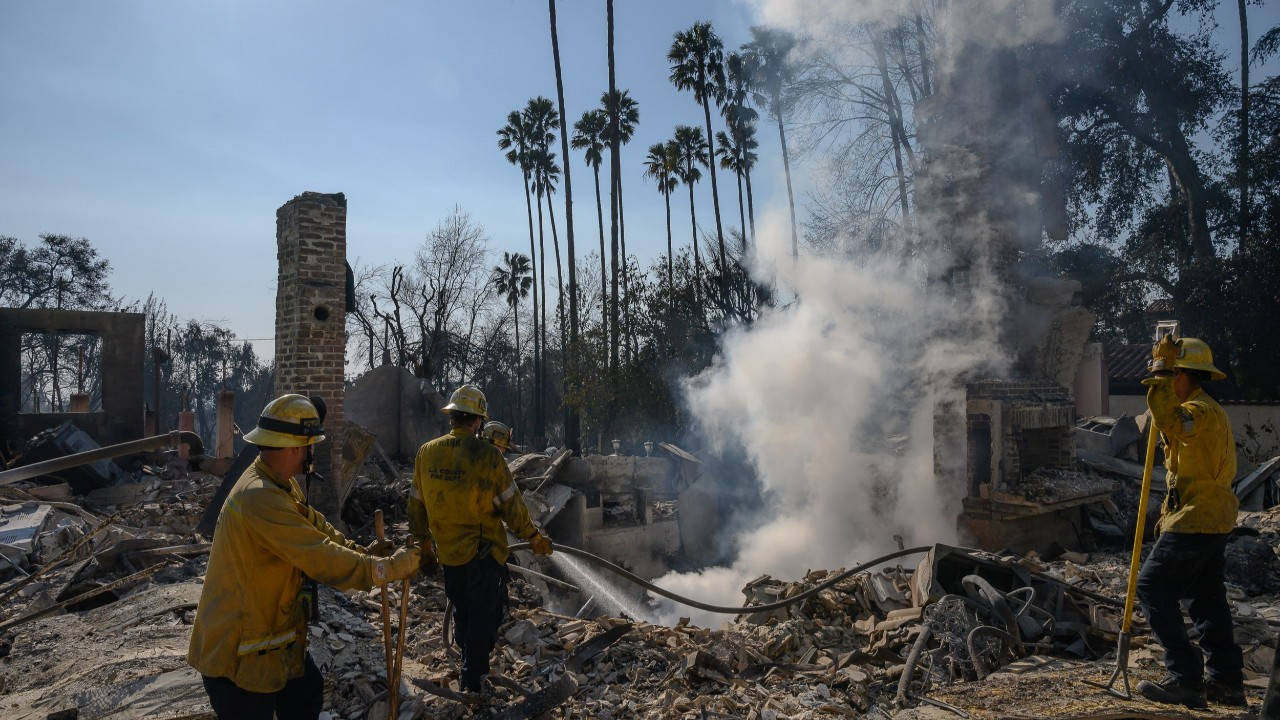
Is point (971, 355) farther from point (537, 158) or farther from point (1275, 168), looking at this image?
point (537, 158)

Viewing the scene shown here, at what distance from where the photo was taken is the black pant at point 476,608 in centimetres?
420

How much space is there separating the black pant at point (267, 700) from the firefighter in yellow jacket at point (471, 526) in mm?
1222

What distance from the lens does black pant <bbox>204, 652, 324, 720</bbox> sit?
8.64 feet

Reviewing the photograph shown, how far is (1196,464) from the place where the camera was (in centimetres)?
398

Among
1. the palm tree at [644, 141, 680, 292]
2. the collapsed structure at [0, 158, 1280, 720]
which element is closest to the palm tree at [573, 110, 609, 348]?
the palm tree at [644, 141, 680, 292]

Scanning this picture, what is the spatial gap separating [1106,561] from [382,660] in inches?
291

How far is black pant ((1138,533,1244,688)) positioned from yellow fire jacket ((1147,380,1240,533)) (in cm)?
9

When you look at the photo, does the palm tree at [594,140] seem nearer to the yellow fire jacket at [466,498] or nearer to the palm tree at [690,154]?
the palm tree at [690,154]

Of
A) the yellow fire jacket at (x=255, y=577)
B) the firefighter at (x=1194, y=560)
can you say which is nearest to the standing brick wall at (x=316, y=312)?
the yellow fire jacket at (x=255, y=577)

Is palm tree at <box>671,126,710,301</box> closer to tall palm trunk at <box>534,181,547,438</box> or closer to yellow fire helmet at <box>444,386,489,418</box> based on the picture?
tall palm trunk at <box>534,181,547,438</box>

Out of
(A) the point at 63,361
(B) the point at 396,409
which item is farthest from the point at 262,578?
(A) the point at 63,361

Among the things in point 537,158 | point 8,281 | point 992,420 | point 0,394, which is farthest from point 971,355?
point 8,281

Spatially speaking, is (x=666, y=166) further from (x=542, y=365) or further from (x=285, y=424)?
(x=285, y=424)

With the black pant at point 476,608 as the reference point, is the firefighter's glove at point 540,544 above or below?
above
